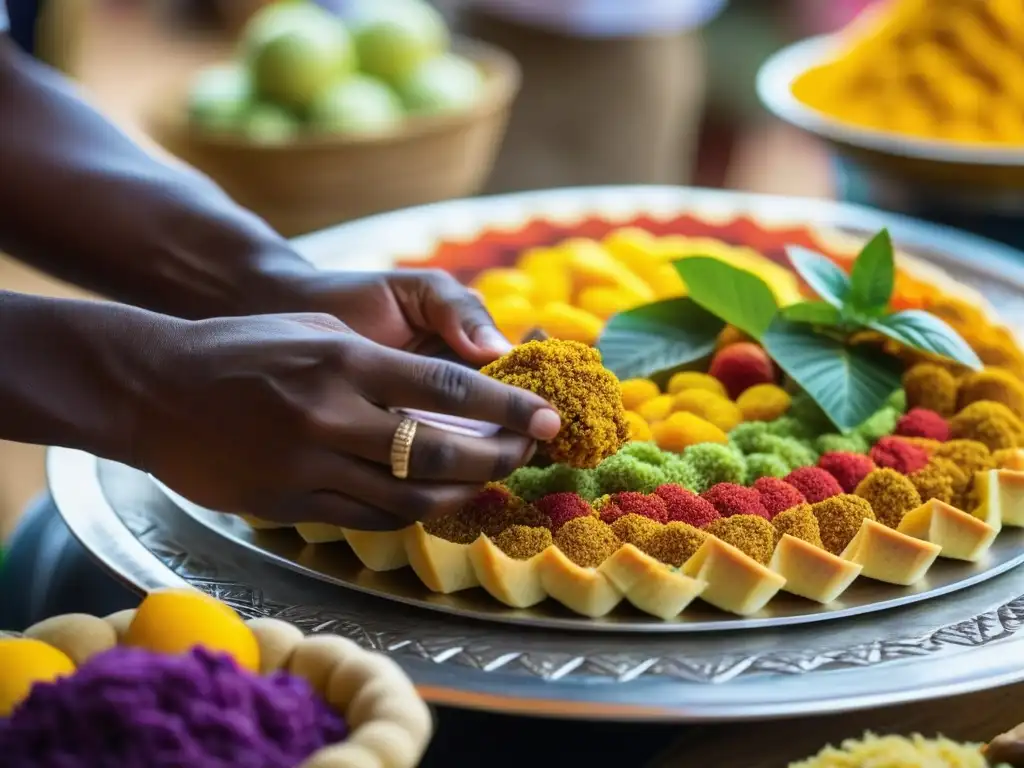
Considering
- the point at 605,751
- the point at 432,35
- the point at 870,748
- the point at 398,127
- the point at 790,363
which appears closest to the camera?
the point at 870,748

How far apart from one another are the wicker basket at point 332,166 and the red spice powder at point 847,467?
39.7 inches

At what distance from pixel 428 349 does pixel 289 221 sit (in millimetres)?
880

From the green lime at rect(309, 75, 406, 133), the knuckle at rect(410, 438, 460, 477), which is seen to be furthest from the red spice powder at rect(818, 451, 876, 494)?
the green lime at rect(309, 75, 406, 133)

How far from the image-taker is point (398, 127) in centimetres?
178

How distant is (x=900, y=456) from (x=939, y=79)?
2.94ft

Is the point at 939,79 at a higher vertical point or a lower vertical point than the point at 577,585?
higher

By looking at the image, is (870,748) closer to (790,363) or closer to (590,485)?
(590,485)

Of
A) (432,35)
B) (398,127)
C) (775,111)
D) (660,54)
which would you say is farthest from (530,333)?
(660,54)

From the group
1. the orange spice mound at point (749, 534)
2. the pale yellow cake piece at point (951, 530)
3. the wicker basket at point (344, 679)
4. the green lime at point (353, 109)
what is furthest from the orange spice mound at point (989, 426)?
the green lime at point (353, 109)

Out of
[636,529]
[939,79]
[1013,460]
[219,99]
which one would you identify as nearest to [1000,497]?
[1013,460]

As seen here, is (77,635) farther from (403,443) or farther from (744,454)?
(744,454)

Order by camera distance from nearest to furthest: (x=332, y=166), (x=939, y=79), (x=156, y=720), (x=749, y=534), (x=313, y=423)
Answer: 1. (x=156, y=720)
2. (x=313, y=423)
3. (x=749, y=534)
4. (x=939, y=79)
5. (x=332, y=166)

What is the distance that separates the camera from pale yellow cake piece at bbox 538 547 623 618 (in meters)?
0.77

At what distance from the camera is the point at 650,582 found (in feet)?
2.53
